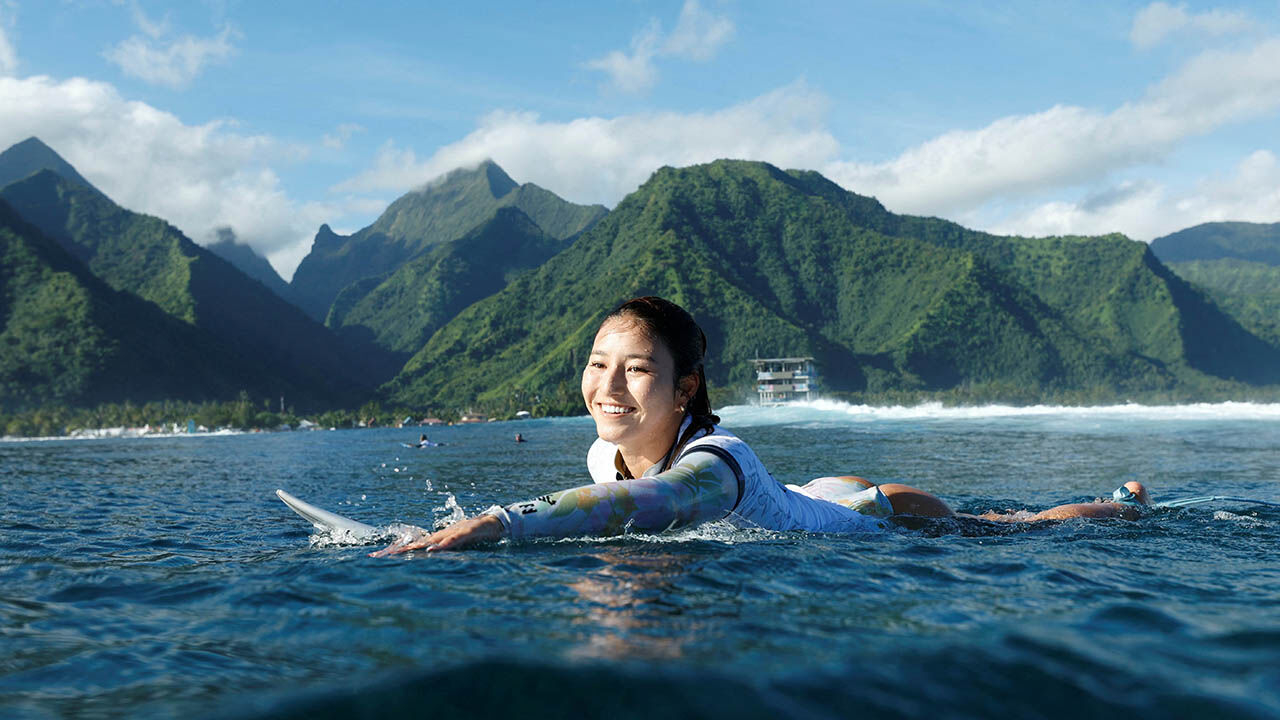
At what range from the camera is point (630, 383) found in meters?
3.91

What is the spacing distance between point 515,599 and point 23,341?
584 ft

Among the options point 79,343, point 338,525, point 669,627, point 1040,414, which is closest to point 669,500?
point 669,627

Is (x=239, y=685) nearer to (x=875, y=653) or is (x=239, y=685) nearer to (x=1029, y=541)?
(x=875, y=653)

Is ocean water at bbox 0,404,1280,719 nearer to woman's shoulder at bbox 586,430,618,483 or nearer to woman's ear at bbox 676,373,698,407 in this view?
woman's shoulder at bbox 586,430,618,483

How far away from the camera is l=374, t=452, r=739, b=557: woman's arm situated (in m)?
3.56

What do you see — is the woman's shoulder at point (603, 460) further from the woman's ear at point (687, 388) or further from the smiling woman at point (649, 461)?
the woman's ear at point (687, 388)

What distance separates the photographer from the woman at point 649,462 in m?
3.58

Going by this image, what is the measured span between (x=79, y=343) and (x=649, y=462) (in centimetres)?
17397

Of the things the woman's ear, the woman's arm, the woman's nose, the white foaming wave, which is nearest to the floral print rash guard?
the woman's arm

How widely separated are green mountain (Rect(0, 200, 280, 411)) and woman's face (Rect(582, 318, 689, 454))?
16408 cm

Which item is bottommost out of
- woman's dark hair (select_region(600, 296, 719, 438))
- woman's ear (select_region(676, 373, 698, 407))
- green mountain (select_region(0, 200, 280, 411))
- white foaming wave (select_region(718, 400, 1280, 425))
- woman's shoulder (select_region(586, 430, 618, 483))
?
white foaming wave (select_region(718, 400, 1280, 425))

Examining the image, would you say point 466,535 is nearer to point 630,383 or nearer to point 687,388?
point 630,383

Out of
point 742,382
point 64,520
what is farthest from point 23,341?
point 64,520

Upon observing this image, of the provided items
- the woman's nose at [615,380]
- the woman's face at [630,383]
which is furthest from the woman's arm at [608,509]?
the woman's nose at [615,380]
